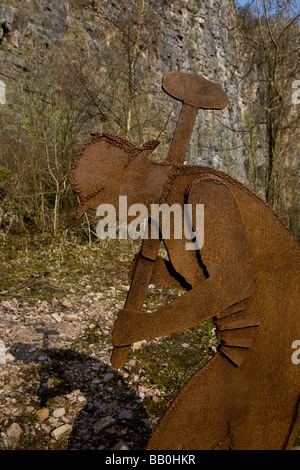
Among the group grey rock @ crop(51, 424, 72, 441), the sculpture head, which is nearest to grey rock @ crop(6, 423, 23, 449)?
grey rock @ crop(51, 424, 72, 441)

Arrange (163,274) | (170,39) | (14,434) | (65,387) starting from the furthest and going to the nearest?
1. (170,39)
2. (65,387)
3. (14,434)
4. (163,274)

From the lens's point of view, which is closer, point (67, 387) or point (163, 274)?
point (163, 274)

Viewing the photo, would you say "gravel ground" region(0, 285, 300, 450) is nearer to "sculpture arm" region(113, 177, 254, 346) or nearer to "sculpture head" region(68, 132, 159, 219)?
"sculpture arm" region(113, 177, 254, 346)

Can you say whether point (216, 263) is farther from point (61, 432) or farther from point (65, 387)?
point (65, 387)

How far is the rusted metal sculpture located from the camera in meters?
1.65

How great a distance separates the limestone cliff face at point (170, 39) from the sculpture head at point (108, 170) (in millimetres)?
8339

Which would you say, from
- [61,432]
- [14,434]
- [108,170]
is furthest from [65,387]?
[108,170]

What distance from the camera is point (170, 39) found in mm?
18531

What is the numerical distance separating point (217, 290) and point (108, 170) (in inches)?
30.3

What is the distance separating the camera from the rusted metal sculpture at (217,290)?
5.40 ft

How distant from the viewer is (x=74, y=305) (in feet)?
16.3

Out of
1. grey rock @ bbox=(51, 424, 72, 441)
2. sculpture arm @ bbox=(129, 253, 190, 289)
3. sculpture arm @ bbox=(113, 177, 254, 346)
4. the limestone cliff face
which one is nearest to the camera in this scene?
sculpture arm @ bbox=(113, 177, 254, 346)

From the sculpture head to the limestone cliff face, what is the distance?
328 inches
